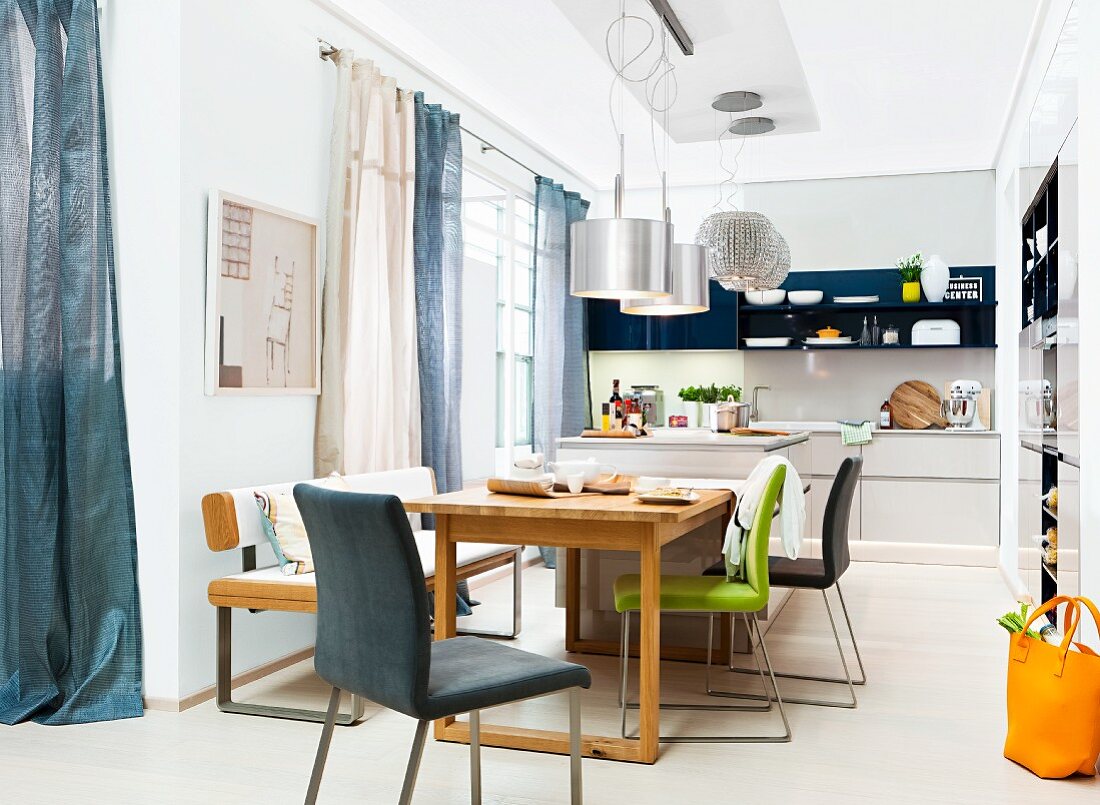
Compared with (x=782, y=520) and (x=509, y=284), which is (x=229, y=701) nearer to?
(x=782, y=520)

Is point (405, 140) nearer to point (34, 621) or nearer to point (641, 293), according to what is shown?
point (641, 293)

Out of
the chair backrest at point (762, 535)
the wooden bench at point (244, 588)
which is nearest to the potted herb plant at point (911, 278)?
the chair backrest at point (762, 535)

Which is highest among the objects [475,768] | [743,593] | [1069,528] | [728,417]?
[728,417]

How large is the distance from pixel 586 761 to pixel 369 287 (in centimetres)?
241

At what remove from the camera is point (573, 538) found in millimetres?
3195

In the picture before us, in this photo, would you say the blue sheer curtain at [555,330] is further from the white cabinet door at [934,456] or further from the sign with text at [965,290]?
the sign with text at [965,290]

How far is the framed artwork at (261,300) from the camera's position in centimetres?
377

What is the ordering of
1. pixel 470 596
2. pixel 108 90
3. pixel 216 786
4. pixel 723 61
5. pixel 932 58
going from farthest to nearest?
pixel 470 596 < pixel 932 58 < pixel 723 61 < pixel 108 90 < pixel 216 786

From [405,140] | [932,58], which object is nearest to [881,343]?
[932,58]

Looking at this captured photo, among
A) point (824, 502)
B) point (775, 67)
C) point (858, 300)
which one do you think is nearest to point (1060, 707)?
point (775, 67)

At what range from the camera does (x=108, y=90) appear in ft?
12.1

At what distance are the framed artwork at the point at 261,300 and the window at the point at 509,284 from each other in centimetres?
216

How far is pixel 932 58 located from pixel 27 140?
4285 mm

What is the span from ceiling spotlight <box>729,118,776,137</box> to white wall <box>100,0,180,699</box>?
337 cm
